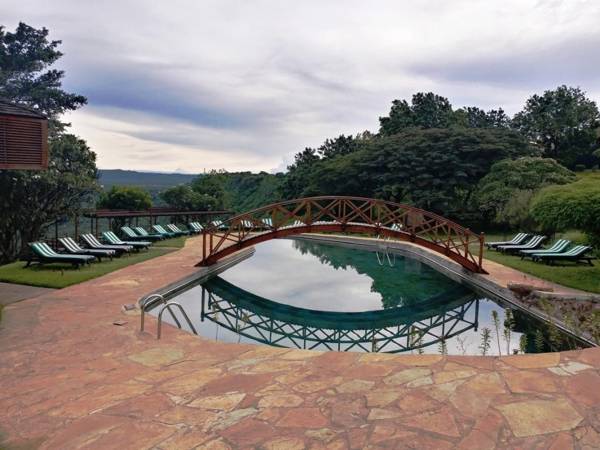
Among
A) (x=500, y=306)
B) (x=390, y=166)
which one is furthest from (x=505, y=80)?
→ (x=500, y=306)

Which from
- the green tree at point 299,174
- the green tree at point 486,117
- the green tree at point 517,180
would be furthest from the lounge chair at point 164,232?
the green tree at point 486,117

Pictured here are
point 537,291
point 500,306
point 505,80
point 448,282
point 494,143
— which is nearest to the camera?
point 537,291

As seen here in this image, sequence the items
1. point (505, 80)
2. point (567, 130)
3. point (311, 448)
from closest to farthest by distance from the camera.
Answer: point (311, 448) < point (505, 80) < point (567, 130)

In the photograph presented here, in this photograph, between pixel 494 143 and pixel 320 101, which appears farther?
pixel 494 143

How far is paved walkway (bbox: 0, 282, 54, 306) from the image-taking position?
7.59 meters

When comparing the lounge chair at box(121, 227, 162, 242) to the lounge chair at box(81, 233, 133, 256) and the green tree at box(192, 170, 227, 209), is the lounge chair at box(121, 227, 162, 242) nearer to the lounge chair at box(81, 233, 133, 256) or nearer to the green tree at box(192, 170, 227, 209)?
the lounge chair at box(81, 233, 133, 256)

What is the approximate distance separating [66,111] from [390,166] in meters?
18.1

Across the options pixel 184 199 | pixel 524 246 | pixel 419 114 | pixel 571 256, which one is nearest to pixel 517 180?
pixel 524 246

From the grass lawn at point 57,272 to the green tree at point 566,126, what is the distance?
107ft

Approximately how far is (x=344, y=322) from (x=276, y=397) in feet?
16.6

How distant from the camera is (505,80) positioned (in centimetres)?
1755

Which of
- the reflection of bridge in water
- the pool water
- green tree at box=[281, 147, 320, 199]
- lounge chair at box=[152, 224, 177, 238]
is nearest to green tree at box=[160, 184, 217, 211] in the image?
green tree at box=[281, 147, 320, 199]

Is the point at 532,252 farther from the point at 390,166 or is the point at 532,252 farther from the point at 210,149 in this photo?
the point at 210,149

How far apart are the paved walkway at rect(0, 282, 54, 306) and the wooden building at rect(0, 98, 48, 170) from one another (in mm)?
2454
